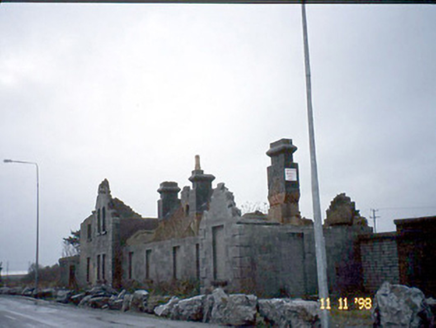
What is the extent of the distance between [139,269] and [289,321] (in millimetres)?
18282

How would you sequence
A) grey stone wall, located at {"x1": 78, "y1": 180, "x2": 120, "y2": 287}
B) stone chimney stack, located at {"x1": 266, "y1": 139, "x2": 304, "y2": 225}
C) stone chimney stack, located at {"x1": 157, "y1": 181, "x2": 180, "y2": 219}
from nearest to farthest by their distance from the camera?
stone chimney stack, located at {"x1": 266, "y1": 139, "x2": 304, "y2": 225}
grey stone wall, located at {"x1": 78, "y1": 180, "x2": 120, "y2": 287}
stone chimney stack, located at {"x1": 157, "y1": 181, "x2": 180, "y2": 219}

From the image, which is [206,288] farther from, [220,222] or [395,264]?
[395,264]

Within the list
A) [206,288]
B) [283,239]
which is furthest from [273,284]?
[206,288]

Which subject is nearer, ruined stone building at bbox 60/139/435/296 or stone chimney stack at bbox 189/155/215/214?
ruined stone building at bbox 60/139/435/296

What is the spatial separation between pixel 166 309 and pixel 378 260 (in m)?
9.48

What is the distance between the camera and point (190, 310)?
18547 millimetres

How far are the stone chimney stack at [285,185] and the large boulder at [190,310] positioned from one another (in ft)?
21.0

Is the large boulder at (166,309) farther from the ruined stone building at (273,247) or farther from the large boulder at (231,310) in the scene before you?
the large boulder at (231,310)

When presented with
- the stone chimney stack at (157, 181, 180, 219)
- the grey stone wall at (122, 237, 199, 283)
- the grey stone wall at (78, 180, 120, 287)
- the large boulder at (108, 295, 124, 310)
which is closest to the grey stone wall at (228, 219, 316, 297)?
the grey stone wall at (122, 237, 199, 283)

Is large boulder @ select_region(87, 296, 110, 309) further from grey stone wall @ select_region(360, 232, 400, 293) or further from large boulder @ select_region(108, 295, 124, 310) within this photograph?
grey stone wall @ select_region(360, 232, 400, 293)

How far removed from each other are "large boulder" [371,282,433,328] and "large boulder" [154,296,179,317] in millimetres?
9279

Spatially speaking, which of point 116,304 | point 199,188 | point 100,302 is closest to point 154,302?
point 116,304

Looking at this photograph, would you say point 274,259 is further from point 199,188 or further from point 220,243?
point 199,188

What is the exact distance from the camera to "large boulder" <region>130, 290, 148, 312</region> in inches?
914
